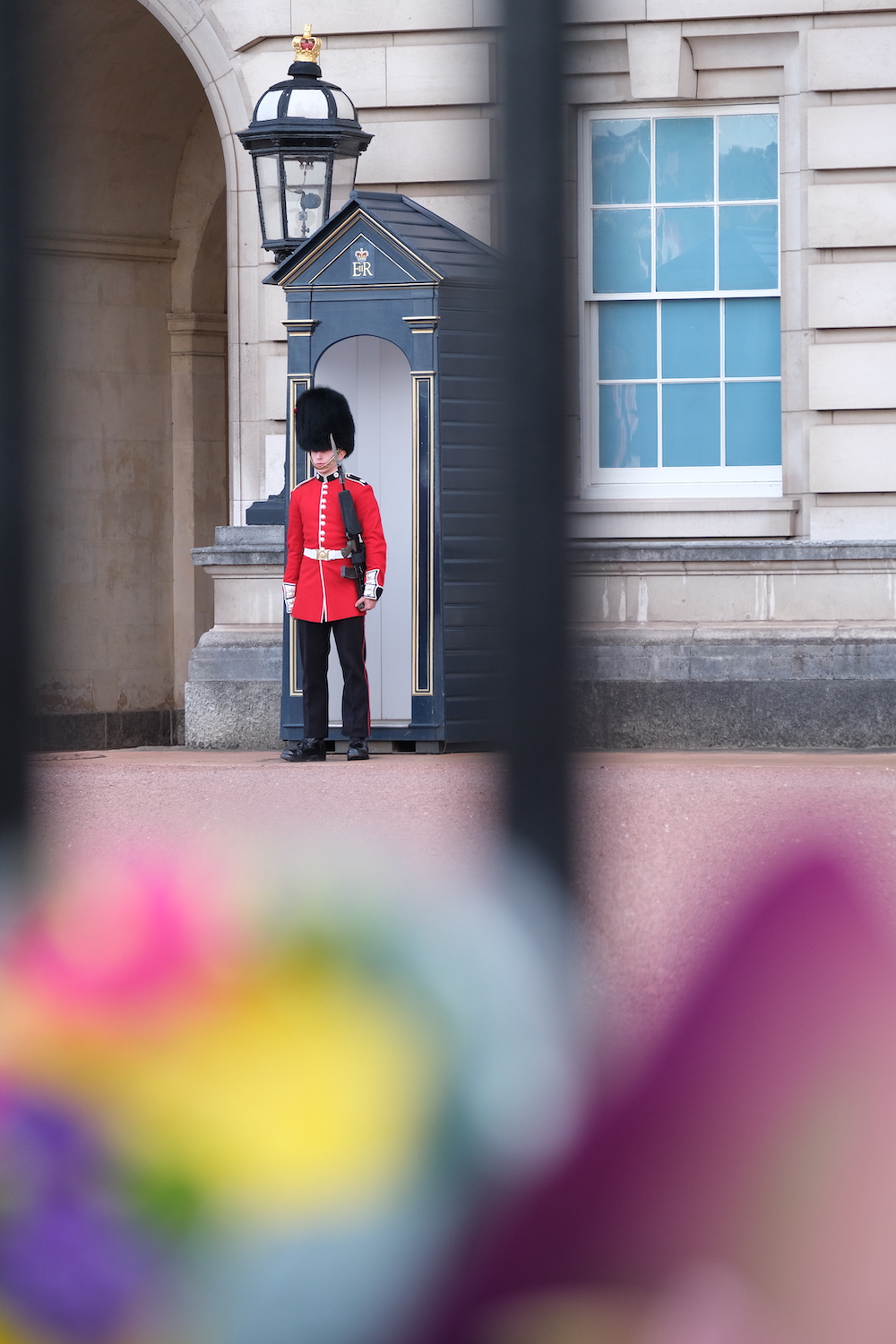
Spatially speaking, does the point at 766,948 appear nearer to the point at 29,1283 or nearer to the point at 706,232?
the point at 29,1283

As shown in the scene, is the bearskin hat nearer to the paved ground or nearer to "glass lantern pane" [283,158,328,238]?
"glass lantern pane" [283,158,328,238]

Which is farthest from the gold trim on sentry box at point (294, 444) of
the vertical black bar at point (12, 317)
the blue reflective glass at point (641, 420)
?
the vertical black bar at point (12, 317)

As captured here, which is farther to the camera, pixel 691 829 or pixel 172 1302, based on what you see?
pixel 691 829

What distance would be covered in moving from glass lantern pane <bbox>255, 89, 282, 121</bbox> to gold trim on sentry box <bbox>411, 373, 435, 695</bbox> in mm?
1545

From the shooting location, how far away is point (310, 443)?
8.62m

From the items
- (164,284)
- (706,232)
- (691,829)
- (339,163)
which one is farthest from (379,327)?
(164,284)

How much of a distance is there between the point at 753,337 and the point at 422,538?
2.24 meters

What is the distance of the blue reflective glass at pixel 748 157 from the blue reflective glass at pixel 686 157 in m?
0.06

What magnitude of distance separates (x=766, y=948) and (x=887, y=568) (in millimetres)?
7581

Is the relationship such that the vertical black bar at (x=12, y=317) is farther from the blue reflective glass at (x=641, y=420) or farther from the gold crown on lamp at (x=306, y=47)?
the blue reflective glass at (x=641, y=420)

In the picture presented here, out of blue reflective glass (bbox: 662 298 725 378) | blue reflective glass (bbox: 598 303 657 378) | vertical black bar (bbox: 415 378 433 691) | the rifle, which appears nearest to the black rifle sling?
the rifle

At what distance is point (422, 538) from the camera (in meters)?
8.73

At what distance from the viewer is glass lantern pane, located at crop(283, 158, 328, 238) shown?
31.0 ft

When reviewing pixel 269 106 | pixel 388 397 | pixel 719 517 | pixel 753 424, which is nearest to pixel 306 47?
pixel 269 106
